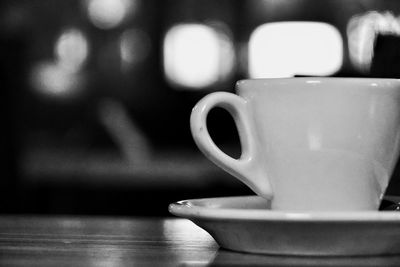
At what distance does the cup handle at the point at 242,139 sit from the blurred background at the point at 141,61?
2223 mm

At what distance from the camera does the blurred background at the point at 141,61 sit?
112 inches

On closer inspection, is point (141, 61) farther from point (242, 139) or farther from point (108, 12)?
point (242, 139)

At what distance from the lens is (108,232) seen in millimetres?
616

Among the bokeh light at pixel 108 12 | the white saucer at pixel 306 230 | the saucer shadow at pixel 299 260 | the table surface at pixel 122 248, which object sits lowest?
the bokeh light at pixel 108 12

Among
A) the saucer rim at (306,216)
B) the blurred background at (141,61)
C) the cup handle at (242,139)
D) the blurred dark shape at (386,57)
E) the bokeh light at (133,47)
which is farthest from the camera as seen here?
the bokeh light at (133,47)

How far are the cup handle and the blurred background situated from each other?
2223mm

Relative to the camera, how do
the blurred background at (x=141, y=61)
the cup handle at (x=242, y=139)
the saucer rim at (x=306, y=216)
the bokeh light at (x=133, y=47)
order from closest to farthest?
the saucer rim at (x=306, y=216), the cup handle at (x=242, y=139), the blurred background at (x=141, y=61), the bokeh light at (x=133, y=47)

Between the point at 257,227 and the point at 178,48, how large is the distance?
261 cm

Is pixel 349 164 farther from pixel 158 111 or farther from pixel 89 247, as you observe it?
pixel 158 111

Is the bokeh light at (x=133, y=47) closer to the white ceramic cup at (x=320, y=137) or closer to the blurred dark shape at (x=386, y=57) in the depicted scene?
the blurred dark shape at (x=386, y=57)

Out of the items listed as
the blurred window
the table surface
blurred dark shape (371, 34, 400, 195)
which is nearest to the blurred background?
the blurred window

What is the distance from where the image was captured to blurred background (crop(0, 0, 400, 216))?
9.36ft

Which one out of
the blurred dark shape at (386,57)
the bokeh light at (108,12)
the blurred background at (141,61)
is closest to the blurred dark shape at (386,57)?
the blurred dark shape at (386,57)

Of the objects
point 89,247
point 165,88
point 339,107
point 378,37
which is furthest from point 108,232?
point 165,88
